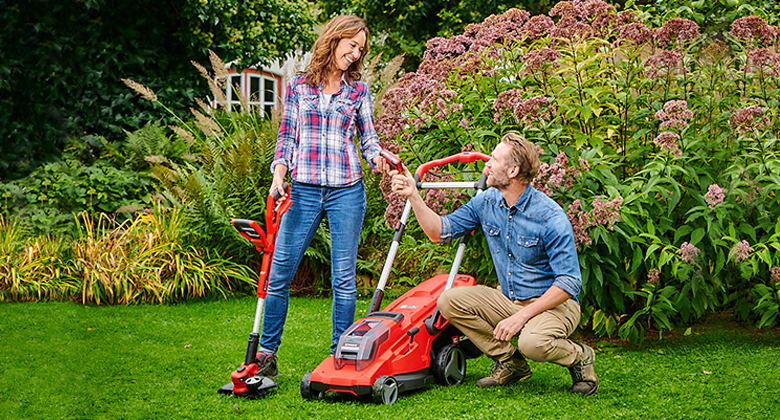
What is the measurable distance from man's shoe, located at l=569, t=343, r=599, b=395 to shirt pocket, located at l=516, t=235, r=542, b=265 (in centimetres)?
45

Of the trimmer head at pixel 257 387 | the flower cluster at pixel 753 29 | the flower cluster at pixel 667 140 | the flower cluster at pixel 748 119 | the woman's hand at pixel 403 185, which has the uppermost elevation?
the flower cluster at pixel 753 29

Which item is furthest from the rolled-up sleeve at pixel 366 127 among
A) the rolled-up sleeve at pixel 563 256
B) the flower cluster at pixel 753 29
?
the flower cluster at pixel 753 29

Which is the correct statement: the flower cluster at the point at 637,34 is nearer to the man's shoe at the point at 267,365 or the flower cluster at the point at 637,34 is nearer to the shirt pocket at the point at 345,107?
the shirt pocket at the point at 345,107

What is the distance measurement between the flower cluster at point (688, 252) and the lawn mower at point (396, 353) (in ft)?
3.66

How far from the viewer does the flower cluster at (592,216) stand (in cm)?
321

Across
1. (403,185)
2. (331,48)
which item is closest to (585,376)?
(403,185)

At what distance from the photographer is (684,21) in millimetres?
3389

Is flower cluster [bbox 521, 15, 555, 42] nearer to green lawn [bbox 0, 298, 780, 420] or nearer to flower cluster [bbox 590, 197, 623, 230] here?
flower cluster [bbox 590, 197, 623, 230]

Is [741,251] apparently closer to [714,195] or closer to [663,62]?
[714,195]

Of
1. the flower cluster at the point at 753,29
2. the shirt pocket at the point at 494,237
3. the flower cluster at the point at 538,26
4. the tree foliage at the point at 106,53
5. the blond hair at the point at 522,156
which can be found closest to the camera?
the tree foliage at the point at 106,53

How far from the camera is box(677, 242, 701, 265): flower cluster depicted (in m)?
3.36

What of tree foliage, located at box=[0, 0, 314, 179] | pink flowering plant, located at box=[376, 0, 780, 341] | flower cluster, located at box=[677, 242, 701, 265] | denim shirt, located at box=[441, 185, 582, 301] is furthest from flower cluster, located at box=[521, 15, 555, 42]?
tree foliage, located at box=[0, 0, 314, 179]

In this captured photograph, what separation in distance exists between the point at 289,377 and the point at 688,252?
2.10 m

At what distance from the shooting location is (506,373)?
10.3 ft
